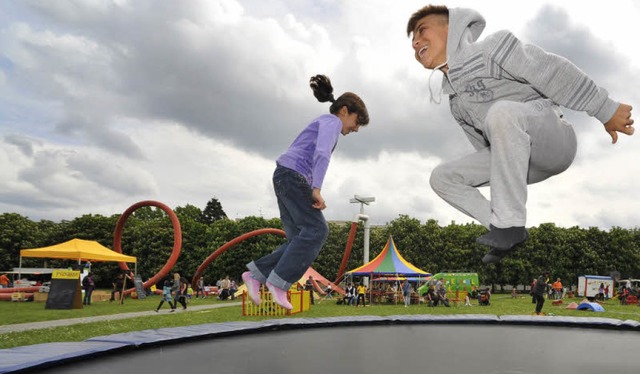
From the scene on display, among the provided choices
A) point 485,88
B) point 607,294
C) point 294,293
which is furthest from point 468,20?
point 607,294

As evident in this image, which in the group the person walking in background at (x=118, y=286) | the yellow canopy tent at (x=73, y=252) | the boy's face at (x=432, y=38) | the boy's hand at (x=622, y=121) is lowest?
the person walking in background at (x=118, y=286)

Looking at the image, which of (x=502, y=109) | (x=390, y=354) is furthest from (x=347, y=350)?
(x=502, y=109)

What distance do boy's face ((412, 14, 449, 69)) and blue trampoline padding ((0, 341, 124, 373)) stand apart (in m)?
2.49

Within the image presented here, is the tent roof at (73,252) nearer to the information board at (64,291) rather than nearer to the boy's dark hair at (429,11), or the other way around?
the information board at (64,291)

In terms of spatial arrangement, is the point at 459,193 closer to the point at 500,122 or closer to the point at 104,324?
the point at 500,122

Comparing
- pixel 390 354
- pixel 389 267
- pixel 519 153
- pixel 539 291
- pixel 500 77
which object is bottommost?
pixel 539 291

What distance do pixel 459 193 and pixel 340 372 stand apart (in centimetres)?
106

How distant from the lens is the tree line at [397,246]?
2806 cm

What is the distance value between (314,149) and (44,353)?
2.01 metres

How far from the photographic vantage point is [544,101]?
2100mm

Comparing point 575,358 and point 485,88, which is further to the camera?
point 575,358

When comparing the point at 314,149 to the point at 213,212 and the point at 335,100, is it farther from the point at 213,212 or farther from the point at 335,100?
the point at 213,212

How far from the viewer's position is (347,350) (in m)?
3.35

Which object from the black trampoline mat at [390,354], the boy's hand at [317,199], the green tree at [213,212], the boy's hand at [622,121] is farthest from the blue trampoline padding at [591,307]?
the green tree at [213,212]
